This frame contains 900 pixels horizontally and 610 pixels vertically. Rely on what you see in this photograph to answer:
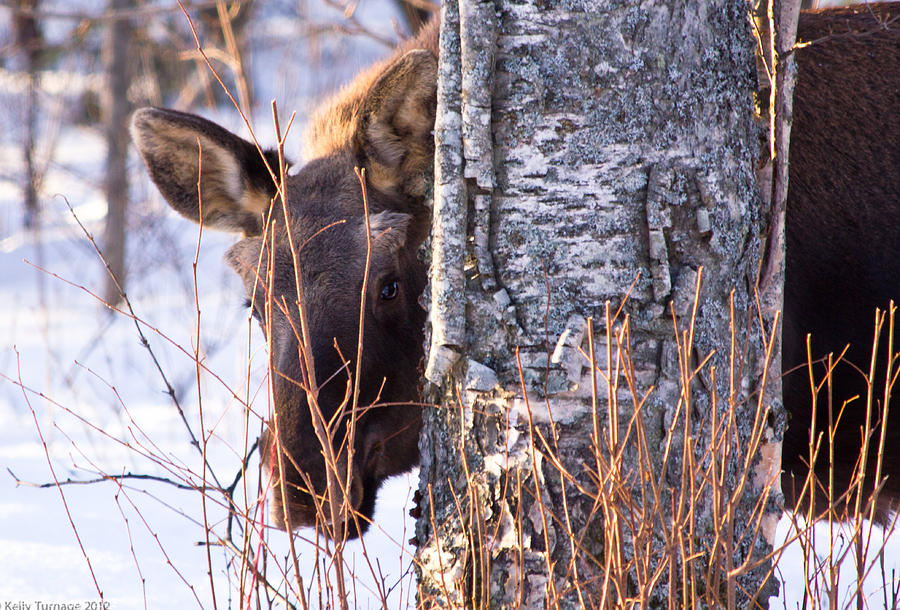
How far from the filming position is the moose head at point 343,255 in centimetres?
284

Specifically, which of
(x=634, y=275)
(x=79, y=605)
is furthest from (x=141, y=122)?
(x=634, y=275)

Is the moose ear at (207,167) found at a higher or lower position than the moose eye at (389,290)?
higher

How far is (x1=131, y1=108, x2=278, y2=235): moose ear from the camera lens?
337 cm

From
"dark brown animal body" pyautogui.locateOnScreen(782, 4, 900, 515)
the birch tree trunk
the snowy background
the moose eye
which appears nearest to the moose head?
the moose eye

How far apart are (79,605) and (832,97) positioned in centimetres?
340

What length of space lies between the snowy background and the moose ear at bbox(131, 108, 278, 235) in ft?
1.89

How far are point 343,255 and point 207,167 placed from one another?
86cm

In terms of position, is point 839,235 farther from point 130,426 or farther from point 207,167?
point 130,426

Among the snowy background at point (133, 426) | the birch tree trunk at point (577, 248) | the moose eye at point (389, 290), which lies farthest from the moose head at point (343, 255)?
the birch tree trunk at point (577, 248)

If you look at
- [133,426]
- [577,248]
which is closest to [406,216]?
[577,248]

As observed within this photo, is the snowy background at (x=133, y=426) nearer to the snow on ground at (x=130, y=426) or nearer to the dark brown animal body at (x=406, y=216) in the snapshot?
Result: the snow on ground at (x=130, y=426)

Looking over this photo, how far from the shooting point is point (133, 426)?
7016mm

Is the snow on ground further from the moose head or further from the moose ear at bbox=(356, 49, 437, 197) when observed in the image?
the moose ear at bbox=(356, 49, 437, 197)

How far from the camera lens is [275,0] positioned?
45.3 feet
